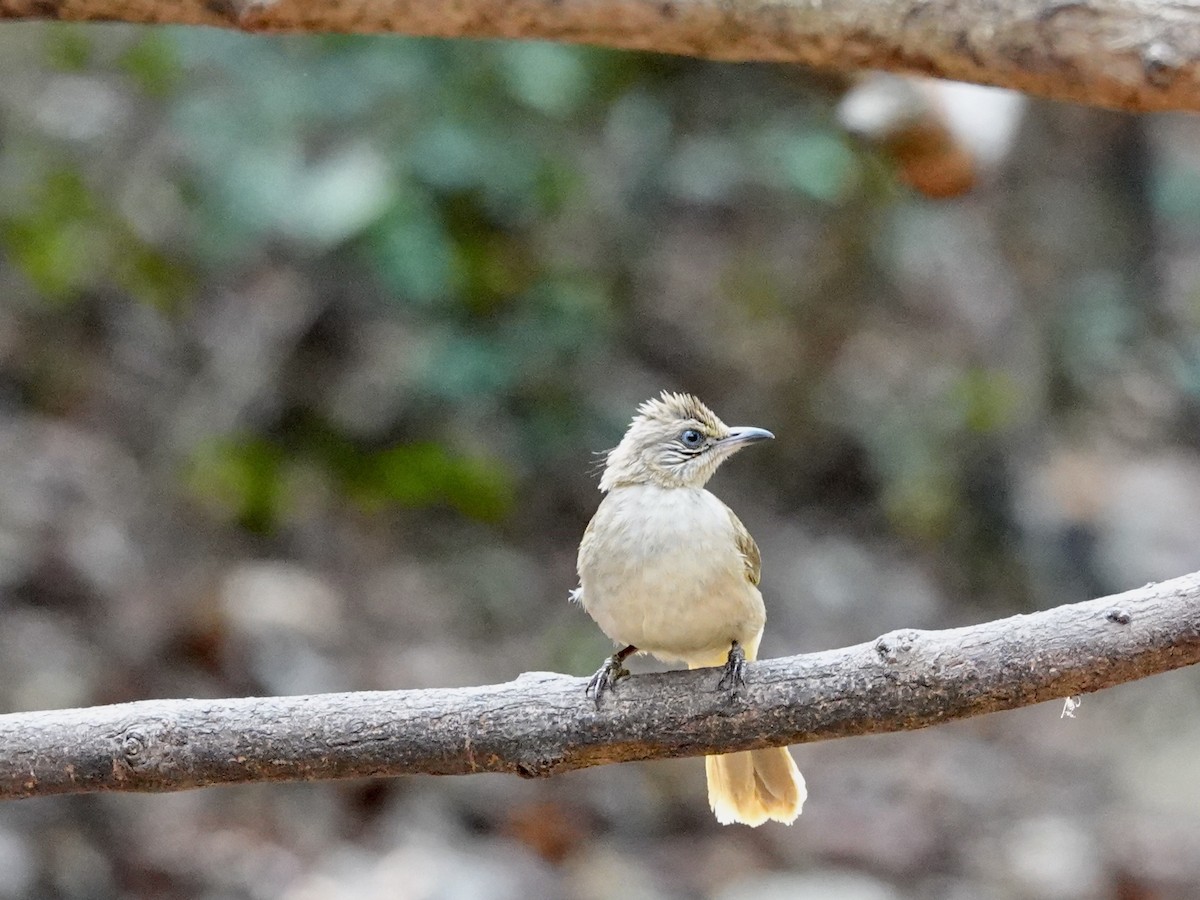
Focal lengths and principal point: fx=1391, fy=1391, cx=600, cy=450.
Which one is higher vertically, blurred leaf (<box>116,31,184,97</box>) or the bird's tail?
blurred leaf (<box>116,31,184,97</box>)

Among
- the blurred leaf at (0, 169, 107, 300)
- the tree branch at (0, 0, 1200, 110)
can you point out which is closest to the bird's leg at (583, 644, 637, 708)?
the tree branch at (0, 0, 1200, 110)

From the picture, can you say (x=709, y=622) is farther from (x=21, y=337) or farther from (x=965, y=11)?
(x=21, y=337)

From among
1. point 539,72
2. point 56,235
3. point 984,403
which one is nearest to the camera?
point 539,72

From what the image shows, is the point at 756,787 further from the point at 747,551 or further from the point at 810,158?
the point at 810,158

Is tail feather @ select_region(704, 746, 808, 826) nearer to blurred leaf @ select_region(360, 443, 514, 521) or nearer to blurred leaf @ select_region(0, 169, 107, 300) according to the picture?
blurred leaf @ select_region(360, 443, 514, 521)

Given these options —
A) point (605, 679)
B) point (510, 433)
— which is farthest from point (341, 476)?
point (605, 679)

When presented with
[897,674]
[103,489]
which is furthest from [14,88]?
[897,674]

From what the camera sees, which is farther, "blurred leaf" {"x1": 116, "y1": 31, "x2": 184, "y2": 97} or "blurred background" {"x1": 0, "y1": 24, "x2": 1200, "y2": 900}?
"blurred leaf" {"x1": 116, "y1": 31, "x2": 184, "y2": 97}

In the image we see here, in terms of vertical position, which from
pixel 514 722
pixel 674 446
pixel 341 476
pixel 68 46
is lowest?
pixel 514 722
